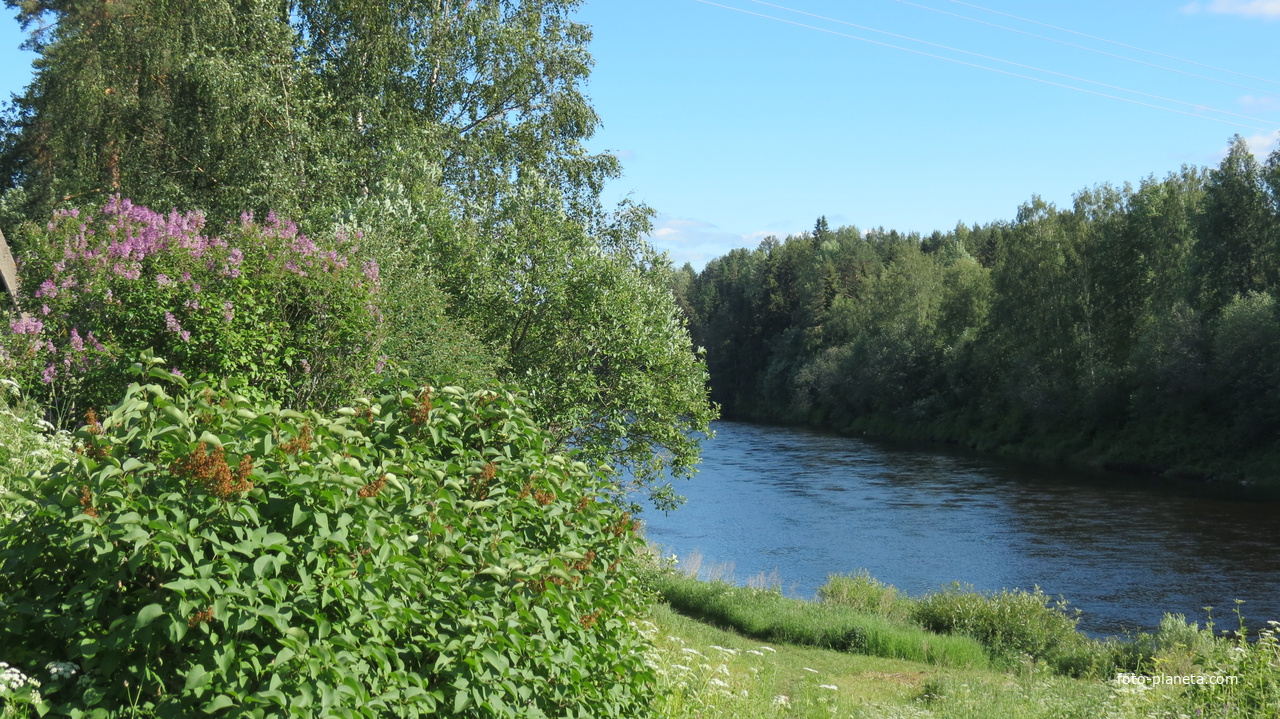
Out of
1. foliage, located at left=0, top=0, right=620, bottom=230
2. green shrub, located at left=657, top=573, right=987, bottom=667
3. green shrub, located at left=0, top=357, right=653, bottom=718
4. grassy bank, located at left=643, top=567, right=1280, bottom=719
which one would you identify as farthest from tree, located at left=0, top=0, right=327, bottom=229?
green shrub, located at left=0, top=357, right=653, bottom=718

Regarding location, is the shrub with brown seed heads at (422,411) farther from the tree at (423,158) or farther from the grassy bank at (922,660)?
the tree at (423,158)

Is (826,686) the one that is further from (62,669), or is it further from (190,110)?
(190,110)

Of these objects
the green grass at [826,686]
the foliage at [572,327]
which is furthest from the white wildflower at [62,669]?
the foliage at [572,327]

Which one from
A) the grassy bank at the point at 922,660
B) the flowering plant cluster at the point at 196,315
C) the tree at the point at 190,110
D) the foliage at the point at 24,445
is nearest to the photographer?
the foliage at the point at 24,445

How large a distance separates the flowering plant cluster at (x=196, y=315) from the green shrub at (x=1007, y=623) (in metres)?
10.3

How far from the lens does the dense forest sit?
37719 millimetres

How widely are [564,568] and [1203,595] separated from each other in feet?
64.5

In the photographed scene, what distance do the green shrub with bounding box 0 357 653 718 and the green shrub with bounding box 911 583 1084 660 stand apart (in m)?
12.0

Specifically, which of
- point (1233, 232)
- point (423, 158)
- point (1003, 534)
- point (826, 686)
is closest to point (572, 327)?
point (423, 158)

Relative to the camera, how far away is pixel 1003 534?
87.0ft

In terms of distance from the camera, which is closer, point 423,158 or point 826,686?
point 826,686

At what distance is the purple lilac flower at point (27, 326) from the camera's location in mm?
8570

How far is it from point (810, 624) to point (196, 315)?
31.5 feet

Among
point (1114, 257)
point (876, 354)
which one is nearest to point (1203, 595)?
point (1114, 257)
